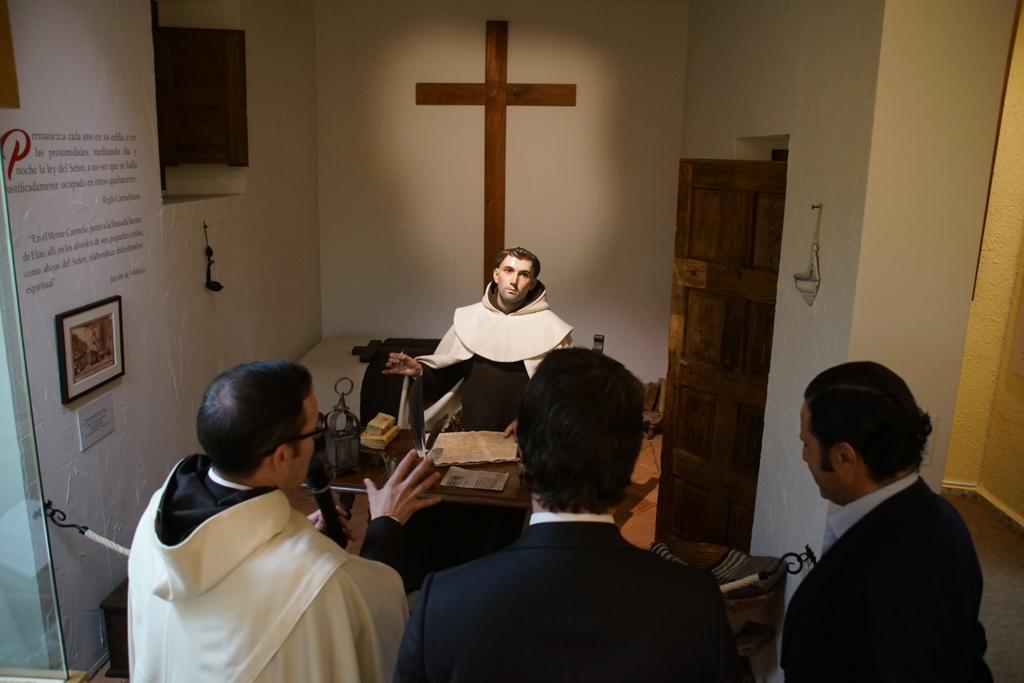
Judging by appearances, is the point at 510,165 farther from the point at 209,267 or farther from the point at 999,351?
Result: the point at 999,351

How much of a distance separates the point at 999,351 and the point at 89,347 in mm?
4703

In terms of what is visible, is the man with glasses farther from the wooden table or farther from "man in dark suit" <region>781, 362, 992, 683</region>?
the wooden table

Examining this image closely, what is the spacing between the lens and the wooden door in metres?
3.74

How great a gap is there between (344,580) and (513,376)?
8.35 feet

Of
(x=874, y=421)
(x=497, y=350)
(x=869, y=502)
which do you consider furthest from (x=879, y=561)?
(x=497, y=350)

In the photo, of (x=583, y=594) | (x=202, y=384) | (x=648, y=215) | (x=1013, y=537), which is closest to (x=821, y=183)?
(x=583, y=594)

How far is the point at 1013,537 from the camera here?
4633mm

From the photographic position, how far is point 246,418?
1.62m

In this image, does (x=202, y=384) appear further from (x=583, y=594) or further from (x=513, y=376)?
(x=583, y=594)

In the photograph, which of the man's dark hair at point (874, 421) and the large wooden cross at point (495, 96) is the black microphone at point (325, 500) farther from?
the large wooden cross at point (495, 96)

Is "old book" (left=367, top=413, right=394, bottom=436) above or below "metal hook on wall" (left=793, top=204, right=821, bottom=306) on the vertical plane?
below

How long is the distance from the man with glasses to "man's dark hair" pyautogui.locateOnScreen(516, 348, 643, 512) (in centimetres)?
49

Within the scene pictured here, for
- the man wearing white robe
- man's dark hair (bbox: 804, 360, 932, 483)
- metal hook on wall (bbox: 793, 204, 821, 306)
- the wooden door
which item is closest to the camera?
man's dark hair (bbox: 804, 360, 932, 483)

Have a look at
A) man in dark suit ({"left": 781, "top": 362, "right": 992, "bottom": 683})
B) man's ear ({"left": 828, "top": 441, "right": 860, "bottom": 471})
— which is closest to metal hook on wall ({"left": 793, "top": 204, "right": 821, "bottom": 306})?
man in dark suit ({"left": 781, "top": 362, "right": 992, "bottom": 683})
